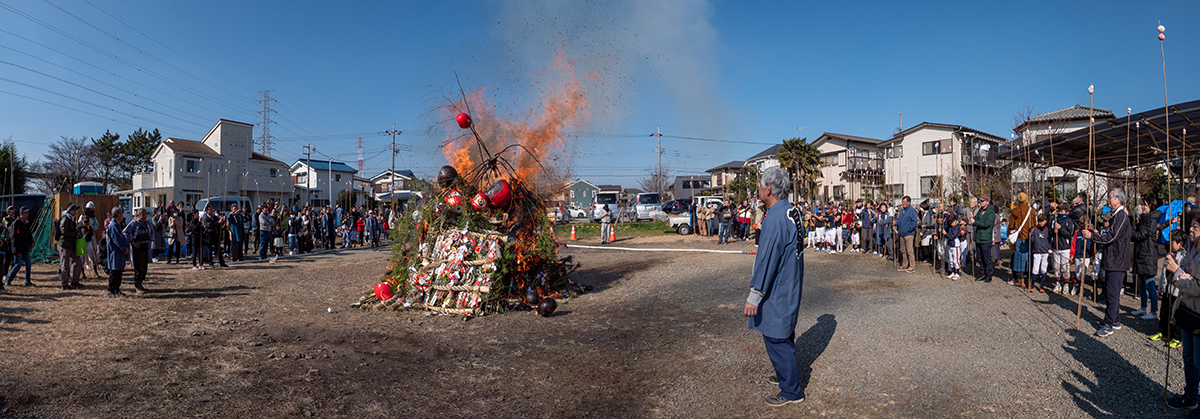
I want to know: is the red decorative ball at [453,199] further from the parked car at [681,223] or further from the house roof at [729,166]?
the house roof at [729,166]

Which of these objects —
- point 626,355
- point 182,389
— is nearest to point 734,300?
point 626,355

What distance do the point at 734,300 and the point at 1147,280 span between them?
551 centimetres

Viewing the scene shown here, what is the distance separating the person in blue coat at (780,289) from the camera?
4.63 m

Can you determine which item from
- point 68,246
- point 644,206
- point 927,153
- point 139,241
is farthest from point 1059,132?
point 68,246

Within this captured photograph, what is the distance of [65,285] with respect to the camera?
438 inches

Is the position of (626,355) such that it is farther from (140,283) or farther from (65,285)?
(65,285)

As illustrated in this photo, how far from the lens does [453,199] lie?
360 inches

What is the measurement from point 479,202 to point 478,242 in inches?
25.2

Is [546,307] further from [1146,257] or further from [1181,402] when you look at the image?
[1146,257]

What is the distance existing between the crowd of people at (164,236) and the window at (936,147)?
32916 millimetres

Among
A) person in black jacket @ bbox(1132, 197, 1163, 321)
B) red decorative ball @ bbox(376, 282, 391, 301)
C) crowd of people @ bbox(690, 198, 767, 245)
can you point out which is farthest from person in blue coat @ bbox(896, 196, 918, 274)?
red decorative ball @ bbox(376, 282, 391, 301)

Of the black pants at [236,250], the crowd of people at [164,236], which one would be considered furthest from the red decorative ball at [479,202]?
the black pants at [236,250]

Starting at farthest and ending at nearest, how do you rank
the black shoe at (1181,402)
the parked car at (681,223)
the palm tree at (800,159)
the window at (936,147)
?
the palm tree at (800,159) < the window at (936,147) < the parked car at (681,223) < the black shoe at (1181,402)

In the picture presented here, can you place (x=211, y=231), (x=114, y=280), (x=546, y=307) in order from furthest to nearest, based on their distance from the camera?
(x=211, y=231) < (x=114, y=280) < (x=546, y=307)
